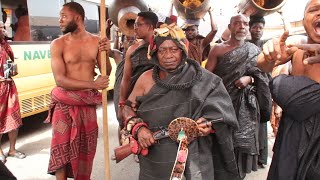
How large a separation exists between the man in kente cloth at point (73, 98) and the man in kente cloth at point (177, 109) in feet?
3.48

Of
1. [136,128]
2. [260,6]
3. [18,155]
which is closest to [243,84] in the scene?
[260,6]

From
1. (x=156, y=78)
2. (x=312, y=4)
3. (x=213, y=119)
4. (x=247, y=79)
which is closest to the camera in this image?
(x=312, y=4)

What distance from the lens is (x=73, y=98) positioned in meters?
3.26

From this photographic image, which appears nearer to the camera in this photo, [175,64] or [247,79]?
[175,64]

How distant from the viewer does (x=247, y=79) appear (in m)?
3.59

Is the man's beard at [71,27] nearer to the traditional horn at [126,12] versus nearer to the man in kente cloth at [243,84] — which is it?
the traditional horn at [126,12]

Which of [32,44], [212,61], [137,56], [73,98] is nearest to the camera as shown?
[73,98]

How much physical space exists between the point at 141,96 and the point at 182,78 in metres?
0.32

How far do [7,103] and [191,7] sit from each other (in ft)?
9.29

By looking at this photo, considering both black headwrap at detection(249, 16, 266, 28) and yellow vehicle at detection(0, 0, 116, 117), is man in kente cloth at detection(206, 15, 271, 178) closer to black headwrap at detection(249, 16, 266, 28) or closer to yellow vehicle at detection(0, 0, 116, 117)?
black headwrap at detection(249, 16, 266, 28)

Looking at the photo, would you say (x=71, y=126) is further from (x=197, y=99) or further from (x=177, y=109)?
(x=197, y=99)

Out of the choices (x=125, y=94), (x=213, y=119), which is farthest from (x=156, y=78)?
(x=125, y=94)

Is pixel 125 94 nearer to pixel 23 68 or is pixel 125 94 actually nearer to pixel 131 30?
pixel 131 30

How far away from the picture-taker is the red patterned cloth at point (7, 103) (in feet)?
14.7
